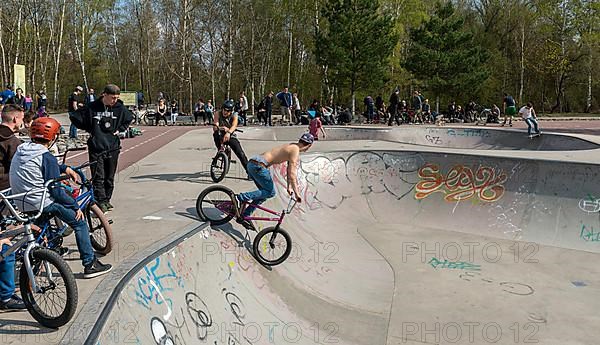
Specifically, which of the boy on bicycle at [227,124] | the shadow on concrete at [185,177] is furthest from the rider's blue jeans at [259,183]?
the shadow on concrete at [185,177]

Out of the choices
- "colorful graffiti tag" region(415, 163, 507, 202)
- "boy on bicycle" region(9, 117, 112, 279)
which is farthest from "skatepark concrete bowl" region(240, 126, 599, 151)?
"boy on bicycle" region(9, 117, 112, 279)

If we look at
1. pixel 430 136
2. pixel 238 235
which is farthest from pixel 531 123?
pixel 238 235

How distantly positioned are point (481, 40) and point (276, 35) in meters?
22.1

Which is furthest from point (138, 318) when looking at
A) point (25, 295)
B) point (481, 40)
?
point (481, 40)

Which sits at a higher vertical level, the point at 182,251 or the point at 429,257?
the point at 182,251

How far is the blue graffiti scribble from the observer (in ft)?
12.2

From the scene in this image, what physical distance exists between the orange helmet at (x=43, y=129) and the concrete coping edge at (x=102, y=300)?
4.19ft

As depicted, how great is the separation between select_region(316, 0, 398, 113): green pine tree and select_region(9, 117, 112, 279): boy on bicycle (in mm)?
27874

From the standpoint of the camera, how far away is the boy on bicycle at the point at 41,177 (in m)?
3.82

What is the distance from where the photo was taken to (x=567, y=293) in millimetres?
6895

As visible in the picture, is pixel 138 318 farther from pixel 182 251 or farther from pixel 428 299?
pixel 428 299

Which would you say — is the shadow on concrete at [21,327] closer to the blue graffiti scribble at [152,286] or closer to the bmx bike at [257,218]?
the blue graffiti scribble at [152,286]

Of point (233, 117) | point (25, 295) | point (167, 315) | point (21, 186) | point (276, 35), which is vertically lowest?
point (167, 315)

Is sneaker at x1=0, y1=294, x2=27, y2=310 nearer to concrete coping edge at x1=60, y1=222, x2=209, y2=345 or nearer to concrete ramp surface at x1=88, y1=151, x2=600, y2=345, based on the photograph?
concrete coping edge at x1=60, y1=222, x2=209, y2=345
